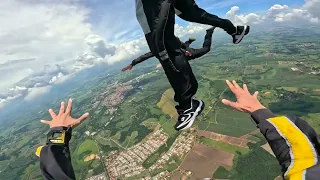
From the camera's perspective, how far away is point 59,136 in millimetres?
2545

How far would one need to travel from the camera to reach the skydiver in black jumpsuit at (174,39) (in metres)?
3.35

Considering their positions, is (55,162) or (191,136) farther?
(191,136)

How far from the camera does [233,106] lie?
7.44 feet

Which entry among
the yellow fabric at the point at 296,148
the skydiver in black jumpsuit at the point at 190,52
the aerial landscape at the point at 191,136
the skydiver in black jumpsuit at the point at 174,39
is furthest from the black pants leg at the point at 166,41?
the aerial landscape at the point at 191,136

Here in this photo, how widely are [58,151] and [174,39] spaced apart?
7.24 ft

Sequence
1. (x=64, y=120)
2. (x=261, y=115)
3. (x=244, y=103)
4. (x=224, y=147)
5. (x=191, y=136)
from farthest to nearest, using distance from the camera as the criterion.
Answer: (x=191, y=136) → (x=224, y=147) → (x=64, y=120) → (x=244, y=103) → (x=261, y=115)

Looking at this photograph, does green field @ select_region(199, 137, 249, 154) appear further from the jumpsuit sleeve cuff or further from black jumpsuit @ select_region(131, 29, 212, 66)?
the jumpsuit sleeve cuff

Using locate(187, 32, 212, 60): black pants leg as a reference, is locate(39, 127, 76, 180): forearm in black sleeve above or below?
below

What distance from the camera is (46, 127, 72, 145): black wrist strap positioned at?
249 centimetres

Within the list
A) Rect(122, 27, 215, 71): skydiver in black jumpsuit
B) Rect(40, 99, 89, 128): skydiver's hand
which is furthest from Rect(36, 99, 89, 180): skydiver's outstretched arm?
Rect(122, 27, 215, 71): skydiver in black jumpsuit

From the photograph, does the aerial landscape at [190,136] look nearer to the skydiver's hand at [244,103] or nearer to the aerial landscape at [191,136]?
the aerial landscape at [191,136]

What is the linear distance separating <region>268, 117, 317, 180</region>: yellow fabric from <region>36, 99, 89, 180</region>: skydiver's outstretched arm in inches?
74.7

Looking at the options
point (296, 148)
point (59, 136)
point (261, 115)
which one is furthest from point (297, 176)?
point (59, 136)

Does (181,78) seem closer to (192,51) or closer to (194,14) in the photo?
(192,51)
